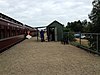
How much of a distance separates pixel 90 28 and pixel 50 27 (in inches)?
740

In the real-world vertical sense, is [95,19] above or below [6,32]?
above

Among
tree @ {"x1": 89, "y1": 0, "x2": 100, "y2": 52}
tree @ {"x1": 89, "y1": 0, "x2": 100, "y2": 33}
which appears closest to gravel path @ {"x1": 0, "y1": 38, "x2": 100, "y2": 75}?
tree @ {"x1": 89, "y1": 0, "x2": 100, "y2": 52}

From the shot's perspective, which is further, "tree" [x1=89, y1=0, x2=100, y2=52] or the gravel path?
"tree" [x1=89, y1=0, x2=100, y2=52]

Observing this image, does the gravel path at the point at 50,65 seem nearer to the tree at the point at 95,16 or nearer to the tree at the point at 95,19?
the tree at the point at 95,19

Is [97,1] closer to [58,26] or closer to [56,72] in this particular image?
[56,72]

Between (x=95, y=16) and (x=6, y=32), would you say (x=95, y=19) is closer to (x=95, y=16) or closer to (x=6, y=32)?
(x=95, y=16)

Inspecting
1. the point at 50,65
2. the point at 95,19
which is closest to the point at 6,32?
the point at 95,19

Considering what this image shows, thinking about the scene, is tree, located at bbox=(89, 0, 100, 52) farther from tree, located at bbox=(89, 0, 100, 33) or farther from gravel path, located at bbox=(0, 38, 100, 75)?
gravel path, located at bbox=(0, 38, 100, 75)

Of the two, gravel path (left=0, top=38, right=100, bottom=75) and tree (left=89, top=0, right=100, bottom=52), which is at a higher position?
tree (left=89, top=0, right=100, bottom=52)

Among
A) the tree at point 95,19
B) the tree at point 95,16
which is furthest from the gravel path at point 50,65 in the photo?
the tree at point 95,16

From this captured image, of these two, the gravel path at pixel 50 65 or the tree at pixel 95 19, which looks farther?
the tree at pixel 95 19

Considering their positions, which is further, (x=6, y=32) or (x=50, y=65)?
(x=6, y=32)

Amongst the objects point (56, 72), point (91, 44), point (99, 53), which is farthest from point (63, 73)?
point (91, 44)

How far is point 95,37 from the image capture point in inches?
627
